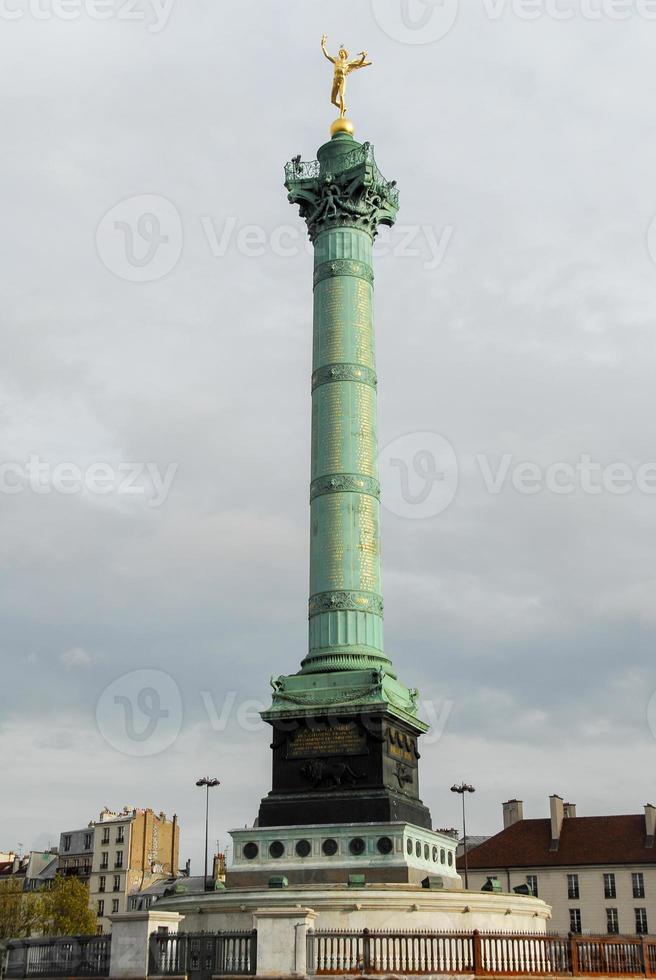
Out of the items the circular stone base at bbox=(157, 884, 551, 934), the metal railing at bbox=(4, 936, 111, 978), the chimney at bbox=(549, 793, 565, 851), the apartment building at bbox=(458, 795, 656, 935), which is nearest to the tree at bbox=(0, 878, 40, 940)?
the apartment building at bbox=(458, 795, 656, 935)

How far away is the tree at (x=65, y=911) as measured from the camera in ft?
200

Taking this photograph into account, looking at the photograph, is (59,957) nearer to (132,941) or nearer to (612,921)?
(132,941)

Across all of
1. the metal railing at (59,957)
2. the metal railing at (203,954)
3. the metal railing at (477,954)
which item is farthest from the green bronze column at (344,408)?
the metal railing at (203,954)

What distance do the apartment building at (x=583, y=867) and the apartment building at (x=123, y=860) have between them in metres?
23.7

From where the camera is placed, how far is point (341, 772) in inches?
1329

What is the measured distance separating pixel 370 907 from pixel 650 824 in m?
44.7

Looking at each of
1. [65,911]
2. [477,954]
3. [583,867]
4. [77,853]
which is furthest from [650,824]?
[477,954]

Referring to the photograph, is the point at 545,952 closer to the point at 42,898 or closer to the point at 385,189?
the point at 385,189

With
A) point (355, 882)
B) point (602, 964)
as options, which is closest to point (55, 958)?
point (355, 882)

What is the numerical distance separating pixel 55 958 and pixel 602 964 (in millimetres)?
11433

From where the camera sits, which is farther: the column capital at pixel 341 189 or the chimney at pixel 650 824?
A: the chimney at pixel 650 824

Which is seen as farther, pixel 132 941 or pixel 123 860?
pixel 123 860

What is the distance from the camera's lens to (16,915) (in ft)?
201

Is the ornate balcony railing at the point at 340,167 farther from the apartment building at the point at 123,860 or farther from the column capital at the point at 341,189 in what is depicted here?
the apartment building at the point at 123,860
